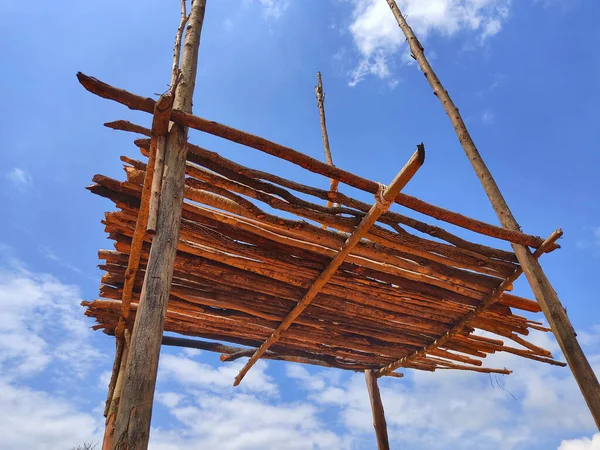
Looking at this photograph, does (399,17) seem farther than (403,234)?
Yes

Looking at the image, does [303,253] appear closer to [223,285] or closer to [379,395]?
[223,285]

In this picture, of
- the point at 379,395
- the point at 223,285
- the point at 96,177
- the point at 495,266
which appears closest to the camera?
the point at 96,177

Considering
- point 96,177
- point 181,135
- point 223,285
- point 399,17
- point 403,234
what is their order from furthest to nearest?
point 399,17 < point 223,285 < point 403,234 < point 96,177 < point 181,135

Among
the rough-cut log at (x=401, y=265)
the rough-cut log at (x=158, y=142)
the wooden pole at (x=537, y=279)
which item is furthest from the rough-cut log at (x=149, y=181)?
the wooden pole at (x=537, y=279)

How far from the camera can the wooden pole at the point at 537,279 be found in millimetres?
3379

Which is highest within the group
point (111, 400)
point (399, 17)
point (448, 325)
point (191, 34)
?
point (399, 17)

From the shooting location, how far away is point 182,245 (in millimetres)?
3791

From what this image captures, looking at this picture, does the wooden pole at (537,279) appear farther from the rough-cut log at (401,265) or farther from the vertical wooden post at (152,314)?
the vertical wooden post at (152,314)

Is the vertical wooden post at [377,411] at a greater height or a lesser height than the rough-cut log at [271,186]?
lesser

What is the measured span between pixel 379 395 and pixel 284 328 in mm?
2615

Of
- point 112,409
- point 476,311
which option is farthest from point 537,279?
point 112,409

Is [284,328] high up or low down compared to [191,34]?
down

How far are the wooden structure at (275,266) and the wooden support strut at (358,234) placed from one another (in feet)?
0.04

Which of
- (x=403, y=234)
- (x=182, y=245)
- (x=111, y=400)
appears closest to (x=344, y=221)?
(x=403, y=234)
